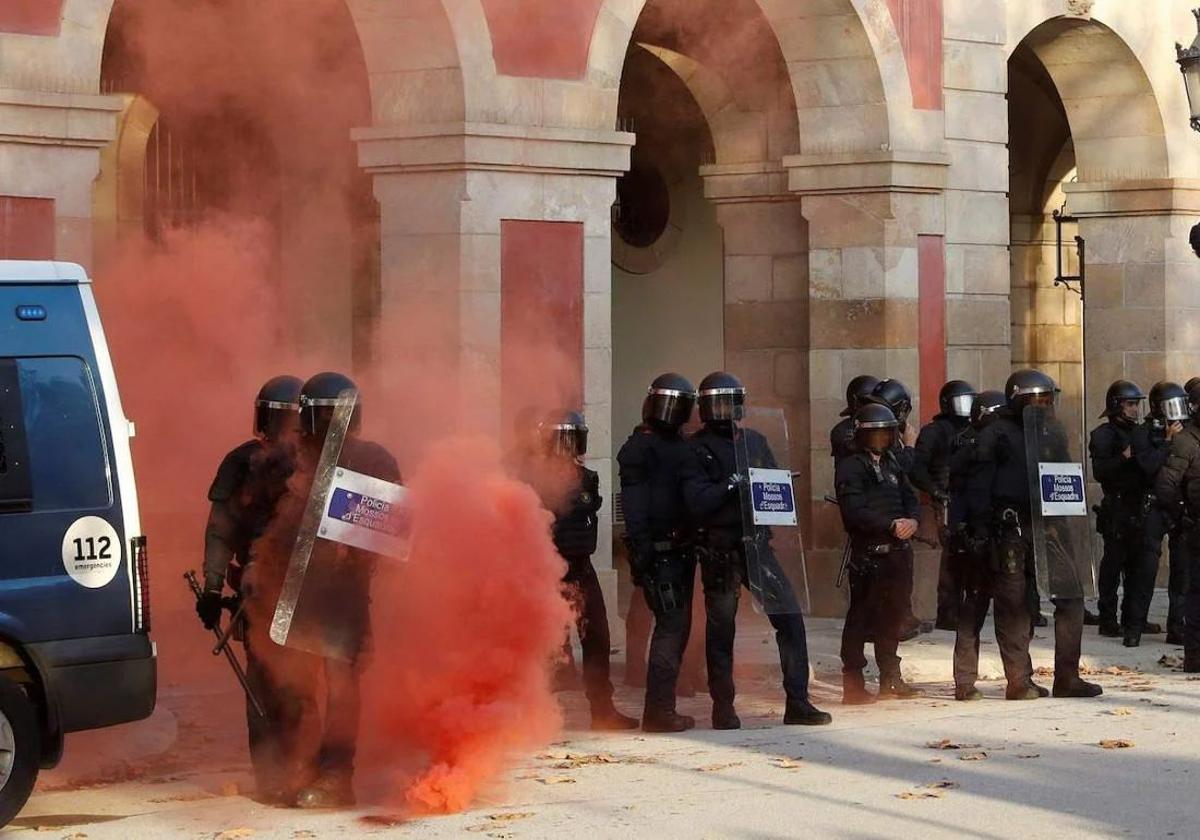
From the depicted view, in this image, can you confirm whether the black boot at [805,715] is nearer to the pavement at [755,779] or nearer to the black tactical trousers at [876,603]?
the pavement at [755,779]

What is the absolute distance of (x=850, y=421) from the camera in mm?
13891

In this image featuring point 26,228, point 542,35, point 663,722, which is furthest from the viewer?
point 542,35

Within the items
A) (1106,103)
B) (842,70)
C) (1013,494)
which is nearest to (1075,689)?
(1013,494)

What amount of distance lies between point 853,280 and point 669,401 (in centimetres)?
574

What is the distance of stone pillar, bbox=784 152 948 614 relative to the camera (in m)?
16.5

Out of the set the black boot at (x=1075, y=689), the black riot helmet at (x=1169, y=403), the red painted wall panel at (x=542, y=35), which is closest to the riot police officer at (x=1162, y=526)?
the black riot helmet at (x=1169, y=403)

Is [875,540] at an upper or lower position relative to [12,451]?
lower

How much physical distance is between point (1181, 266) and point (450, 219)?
25.4ft

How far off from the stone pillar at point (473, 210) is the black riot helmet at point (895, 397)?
1710mm

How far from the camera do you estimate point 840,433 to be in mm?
13781

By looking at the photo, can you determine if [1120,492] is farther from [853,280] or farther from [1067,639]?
[1067,639]

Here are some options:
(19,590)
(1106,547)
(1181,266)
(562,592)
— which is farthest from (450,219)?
(1181,266)

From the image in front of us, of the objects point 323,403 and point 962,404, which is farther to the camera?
point 962,404

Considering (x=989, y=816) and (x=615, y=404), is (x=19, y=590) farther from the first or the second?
(x=615, y=404)
